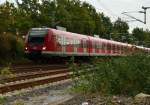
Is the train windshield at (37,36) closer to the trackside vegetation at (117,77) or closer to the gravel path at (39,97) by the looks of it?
the gravel path at (39,97)

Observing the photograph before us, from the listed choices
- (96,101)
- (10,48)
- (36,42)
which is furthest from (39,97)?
(10,48)

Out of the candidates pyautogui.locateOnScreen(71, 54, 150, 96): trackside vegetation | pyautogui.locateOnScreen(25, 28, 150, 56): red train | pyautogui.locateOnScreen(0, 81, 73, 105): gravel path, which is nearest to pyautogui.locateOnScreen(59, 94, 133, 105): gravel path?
pyautogui.locateOnScreen(0, 81, 73, 105): gravel path

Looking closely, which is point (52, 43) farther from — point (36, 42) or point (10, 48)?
point (10, 48)

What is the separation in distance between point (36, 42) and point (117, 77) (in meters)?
23.7

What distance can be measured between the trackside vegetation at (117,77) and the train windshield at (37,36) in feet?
70.4

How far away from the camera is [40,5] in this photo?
248ft

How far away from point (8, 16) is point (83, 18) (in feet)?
124

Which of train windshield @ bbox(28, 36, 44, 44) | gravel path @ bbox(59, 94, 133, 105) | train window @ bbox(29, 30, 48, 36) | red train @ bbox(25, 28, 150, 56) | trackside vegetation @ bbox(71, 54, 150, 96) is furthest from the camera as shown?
train windshield @ bbox(28, 36, 44, 44)

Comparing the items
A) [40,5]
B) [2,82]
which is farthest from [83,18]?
[2,82]

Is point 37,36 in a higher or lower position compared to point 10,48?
higher

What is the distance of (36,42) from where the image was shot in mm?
39406

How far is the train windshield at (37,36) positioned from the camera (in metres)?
39.1

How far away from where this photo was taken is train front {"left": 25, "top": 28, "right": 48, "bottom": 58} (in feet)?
127

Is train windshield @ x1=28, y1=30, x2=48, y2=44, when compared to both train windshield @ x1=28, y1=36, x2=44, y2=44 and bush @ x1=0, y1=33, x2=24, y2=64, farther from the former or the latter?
bush @ x1=0, y1=33, x2=24, y2=64
